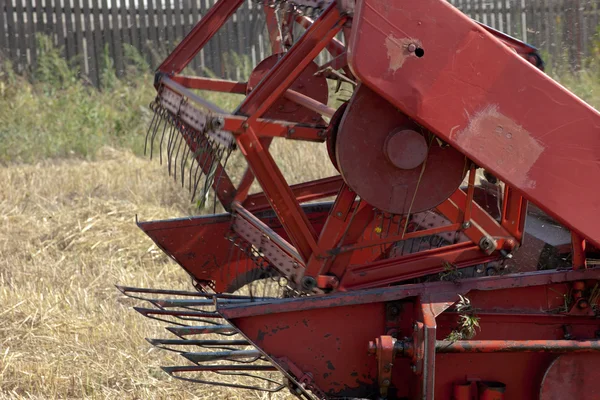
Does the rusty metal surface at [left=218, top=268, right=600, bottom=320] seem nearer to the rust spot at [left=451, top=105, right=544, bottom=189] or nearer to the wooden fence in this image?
the rust spot at [left=451, top=105, right=544, bottom=189]

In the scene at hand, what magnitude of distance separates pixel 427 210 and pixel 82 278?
3591 millimetres

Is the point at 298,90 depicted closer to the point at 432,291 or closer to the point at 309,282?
the point at 309,282

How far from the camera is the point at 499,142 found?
9.46 ft

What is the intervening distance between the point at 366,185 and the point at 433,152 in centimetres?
29

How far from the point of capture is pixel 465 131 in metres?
2.88

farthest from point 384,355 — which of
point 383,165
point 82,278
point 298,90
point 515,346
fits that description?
point 82,278

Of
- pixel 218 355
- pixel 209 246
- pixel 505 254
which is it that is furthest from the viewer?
pixel 209 246

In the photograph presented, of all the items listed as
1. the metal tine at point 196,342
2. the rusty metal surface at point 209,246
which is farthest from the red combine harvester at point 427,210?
the rusty metal surface at point 209,246

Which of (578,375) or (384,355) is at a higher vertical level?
(384,355)

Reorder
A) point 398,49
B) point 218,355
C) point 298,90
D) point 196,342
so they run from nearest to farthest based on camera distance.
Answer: point 398,49
point 218,355
point 196,342
point 298,90

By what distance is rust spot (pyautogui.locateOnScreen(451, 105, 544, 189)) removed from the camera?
2873 mm

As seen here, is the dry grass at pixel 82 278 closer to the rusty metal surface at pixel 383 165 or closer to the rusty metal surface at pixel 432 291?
the rusty metal surface at pixel 432 291

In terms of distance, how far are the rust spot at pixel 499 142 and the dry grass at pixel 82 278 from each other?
1931 mm


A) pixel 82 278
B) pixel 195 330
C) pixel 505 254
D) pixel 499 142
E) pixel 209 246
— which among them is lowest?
pixel 82 278
